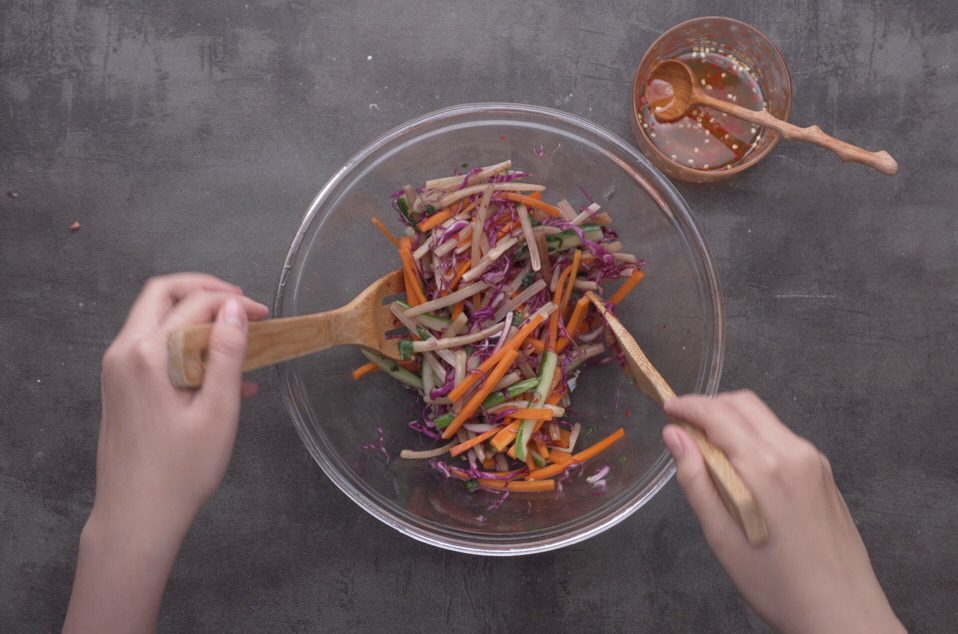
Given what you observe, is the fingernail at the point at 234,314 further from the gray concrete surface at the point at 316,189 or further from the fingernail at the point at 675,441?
the fingernail at the point at 675,441

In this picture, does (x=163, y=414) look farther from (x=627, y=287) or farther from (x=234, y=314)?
(x=627, y=287)

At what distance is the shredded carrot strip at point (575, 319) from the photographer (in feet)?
5.72

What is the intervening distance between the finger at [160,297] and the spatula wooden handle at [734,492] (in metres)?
1.13

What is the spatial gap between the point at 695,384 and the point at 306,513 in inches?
47.3

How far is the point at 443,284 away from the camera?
1708 mm

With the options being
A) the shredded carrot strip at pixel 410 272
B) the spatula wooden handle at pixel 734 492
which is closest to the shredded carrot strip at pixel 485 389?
the shredded carrot strip at pixel 410 272

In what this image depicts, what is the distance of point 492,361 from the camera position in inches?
65.5

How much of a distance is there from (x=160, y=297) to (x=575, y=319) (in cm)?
101

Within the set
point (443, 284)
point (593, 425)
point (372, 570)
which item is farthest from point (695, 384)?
point (372, 570)

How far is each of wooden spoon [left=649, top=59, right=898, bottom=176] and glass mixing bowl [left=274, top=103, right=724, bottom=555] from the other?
312mm

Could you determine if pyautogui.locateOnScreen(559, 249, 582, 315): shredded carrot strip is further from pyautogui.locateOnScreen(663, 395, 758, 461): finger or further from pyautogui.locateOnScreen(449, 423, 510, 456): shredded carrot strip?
pyautogui.locateOnScreen(663, 395, 758, 461): finger

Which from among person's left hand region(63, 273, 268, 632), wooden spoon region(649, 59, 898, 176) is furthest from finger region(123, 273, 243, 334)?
wooden spoon region(649, 59, 898, 176)

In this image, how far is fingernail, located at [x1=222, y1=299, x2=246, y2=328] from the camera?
4.19 ft

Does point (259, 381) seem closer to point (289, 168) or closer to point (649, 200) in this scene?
point (289, 168)
